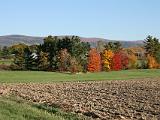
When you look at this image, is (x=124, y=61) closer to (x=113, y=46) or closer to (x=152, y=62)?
(x=152, y=62)

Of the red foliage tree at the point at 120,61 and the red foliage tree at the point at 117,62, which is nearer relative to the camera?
the red foliage tree at the point at 117,62

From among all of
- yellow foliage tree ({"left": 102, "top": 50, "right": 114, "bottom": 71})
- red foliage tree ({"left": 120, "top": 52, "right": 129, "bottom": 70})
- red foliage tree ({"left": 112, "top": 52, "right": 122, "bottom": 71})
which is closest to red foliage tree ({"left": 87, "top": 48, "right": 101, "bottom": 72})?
yellow foliage tree ({"left": 102, "top": 50, "right": 114, "bottom": 71})

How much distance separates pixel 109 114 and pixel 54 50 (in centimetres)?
8636

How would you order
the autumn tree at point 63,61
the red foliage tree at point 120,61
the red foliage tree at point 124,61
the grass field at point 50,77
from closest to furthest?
the grass field at point 50,77 < the autumn tree at point 63,61 < the red foliage tree at point 120,61 < the red foliage tree at point 124,61

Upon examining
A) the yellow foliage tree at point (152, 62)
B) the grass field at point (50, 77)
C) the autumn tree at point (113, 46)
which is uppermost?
the autumn tree at point (113, 46)

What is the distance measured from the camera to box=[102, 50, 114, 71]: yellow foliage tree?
111688 mm

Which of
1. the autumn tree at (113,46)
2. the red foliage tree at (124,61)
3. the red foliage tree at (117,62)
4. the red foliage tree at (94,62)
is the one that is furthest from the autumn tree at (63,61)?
the autumn tree at (113,46)

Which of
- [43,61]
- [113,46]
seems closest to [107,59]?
[113,46]

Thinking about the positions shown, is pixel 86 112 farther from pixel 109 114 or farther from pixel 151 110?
pixel 151 110

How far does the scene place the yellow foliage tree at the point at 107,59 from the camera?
366 feet

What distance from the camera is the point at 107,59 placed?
112m

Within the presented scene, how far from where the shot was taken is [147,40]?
433 ft

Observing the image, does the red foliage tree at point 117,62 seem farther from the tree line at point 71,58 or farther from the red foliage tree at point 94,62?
the red foliage tree at point 94,62

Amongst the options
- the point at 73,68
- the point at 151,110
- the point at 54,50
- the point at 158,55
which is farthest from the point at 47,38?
the point at 151,110
